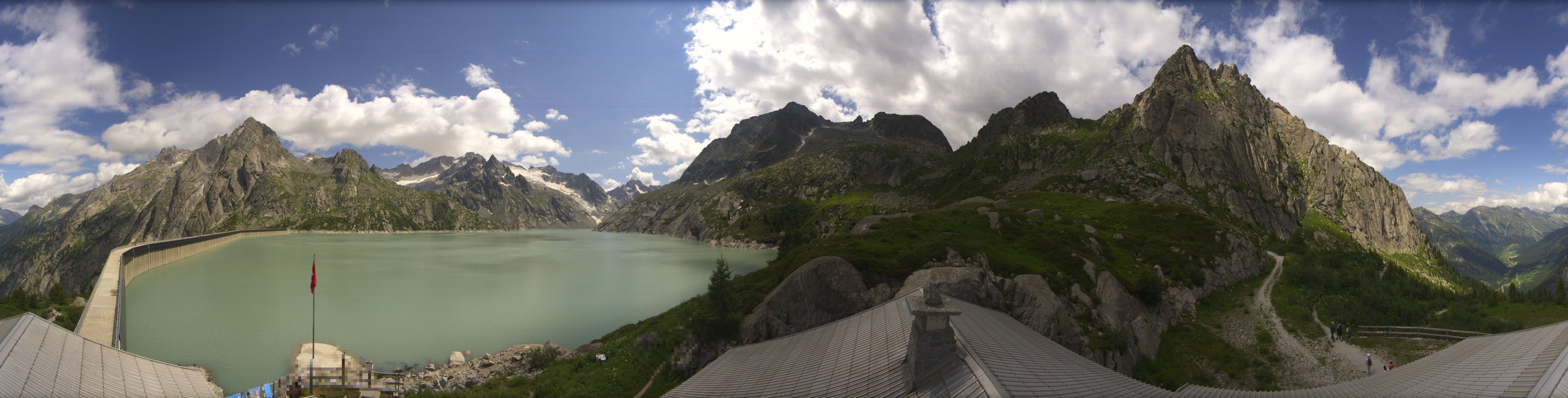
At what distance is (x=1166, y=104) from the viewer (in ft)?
473

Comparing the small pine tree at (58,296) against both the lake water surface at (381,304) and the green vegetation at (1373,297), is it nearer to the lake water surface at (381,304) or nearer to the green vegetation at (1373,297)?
the lake water surface at (381,304)

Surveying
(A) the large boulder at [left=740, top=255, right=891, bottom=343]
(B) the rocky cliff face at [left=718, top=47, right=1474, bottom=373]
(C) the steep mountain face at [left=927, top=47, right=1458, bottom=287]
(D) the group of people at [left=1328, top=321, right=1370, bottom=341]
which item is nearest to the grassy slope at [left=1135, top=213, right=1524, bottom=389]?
(D) the group of people at [left=1328, top=321, right=1370, bottom=341]

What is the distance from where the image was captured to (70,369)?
16.8 metres

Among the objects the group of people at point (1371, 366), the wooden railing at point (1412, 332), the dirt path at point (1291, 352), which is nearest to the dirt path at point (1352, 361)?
the group of people at point (1371, 366)

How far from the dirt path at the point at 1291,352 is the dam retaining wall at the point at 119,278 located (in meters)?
69.2

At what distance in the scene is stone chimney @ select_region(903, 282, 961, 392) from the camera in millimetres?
14367

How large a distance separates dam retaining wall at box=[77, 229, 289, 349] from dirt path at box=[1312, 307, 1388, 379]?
70924 mm

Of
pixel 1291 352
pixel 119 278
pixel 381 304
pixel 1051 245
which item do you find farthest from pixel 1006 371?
pixel 119 278

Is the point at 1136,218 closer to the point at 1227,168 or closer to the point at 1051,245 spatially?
the point at 1051,245

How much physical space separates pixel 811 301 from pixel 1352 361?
37.9 m

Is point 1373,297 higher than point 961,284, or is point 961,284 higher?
point 961,284

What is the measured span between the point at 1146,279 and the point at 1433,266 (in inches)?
6853

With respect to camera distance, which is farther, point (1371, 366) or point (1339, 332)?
point (1339, 332)

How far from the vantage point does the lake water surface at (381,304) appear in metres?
36.6
